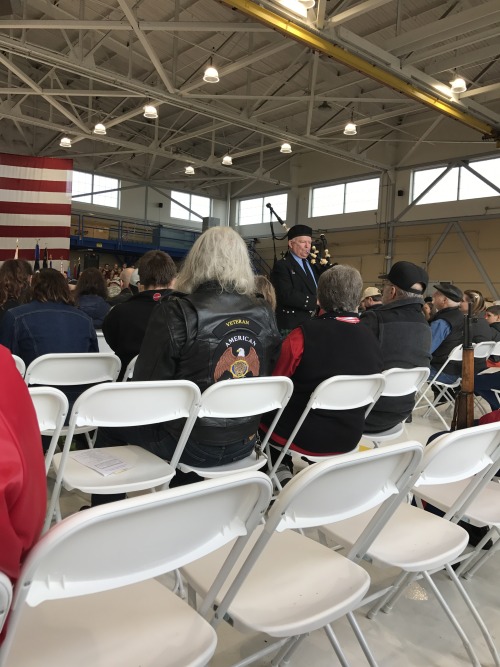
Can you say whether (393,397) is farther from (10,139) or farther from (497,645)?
(10,139)

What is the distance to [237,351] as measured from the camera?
187cm

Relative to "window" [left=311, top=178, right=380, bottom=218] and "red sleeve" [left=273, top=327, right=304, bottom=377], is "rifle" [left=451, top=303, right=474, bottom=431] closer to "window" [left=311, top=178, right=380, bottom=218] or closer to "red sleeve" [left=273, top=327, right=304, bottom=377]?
"red sleeve" [left=273, top=327, right=304, bottom=377]

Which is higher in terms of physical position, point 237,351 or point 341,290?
point 341,290

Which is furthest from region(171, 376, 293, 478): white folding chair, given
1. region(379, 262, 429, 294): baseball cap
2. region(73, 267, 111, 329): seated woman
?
region(73, 267, 111, 329): seated woman

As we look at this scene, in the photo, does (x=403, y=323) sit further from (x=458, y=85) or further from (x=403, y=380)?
(x=458, y=85)

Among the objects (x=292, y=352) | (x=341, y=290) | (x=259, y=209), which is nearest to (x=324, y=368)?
(x=292, y=352)

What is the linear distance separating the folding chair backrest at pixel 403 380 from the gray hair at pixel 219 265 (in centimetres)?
84

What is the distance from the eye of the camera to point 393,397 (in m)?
2.57

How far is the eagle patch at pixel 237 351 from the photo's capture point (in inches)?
71.3

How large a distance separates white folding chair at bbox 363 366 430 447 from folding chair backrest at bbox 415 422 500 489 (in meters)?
0.84

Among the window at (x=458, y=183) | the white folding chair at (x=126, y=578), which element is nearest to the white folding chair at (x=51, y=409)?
the white folding chair at (x=126, y=578)

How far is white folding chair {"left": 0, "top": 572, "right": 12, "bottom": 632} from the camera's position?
0.59 m

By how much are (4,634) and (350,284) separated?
1920 mm

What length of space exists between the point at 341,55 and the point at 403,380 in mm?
5636
